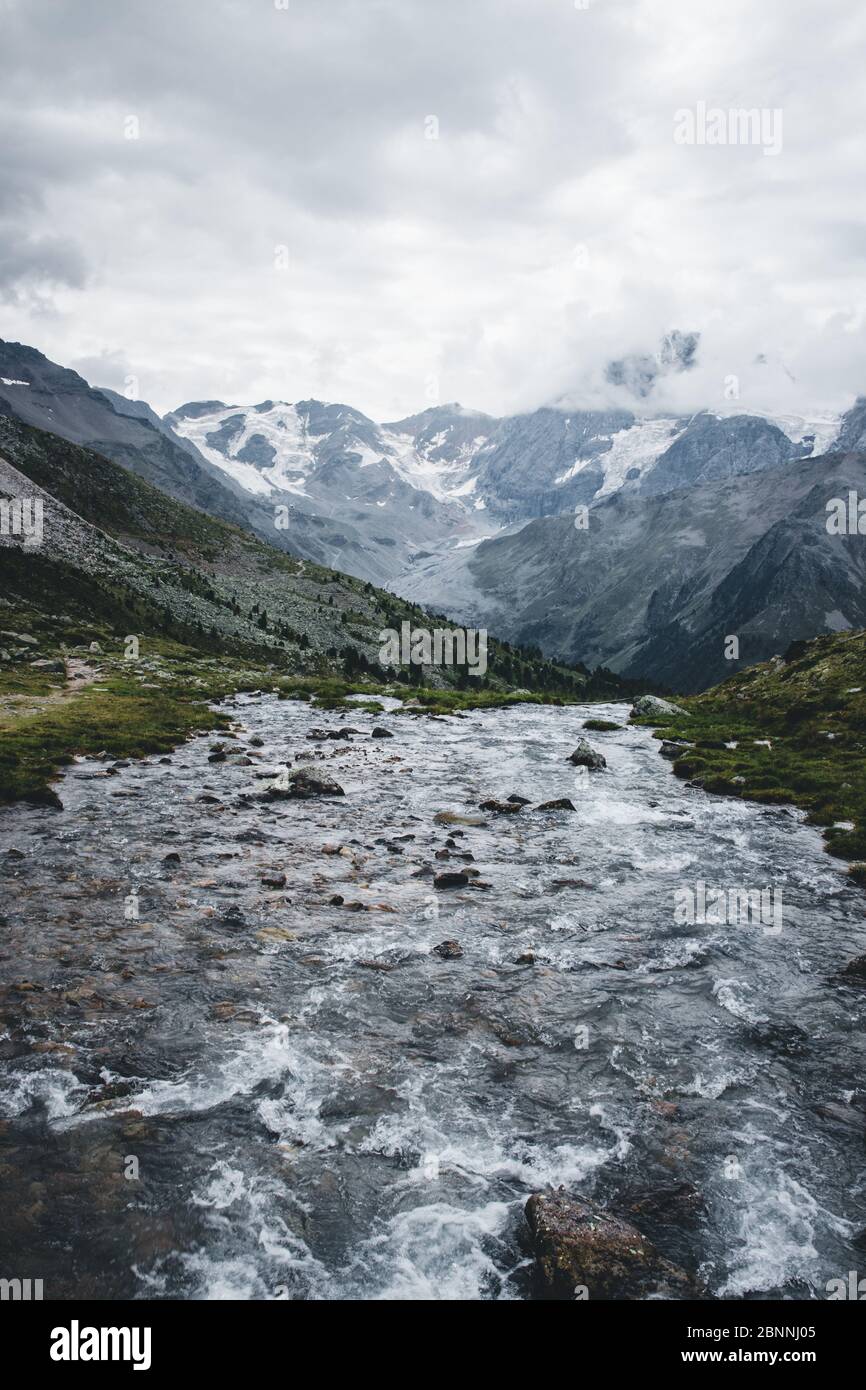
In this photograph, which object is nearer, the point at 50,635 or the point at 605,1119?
the point at 605,1119

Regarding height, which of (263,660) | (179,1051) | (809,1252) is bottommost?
(809,1252)

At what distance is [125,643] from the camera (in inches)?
2606

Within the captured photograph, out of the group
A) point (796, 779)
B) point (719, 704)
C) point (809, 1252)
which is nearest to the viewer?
point (809, 1252)

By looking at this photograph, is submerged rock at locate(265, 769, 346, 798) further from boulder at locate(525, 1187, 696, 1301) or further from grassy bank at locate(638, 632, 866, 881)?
boulder at locate(525, 1187, 696, 1301)

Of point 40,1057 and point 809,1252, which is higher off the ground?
point 40,1057

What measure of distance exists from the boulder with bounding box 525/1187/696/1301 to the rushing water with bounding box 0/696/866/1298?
0.88ft

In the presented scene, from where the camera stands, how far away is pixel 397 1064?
37.4ft

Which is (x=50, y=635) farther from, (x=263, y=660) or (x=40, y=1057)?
(x=40, y=1057)

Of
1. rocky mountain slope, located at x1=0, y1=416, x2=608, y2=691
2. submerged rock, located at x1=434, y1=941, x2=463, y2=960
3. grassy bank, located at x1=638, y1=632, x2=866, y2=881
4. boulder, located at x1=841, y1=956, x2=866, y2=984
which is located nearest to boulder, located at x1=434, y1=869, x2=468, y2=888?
submerged rock, located at x1=434, y1=941, x2=463, y2=960

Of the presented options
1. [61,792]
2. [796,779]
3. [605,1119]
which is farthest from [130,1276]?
[796,779]

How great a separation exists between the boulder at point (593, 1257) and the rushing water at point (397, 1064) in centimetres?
27

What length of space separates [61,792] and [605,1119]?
69.6ft

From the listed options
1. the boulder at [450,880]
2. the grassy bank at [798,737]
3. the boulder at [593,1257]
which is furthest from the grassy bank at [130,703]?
the boulder at [593,1257]

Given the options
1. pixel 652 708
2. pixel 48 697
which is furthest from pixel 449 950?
pixel 652 708
